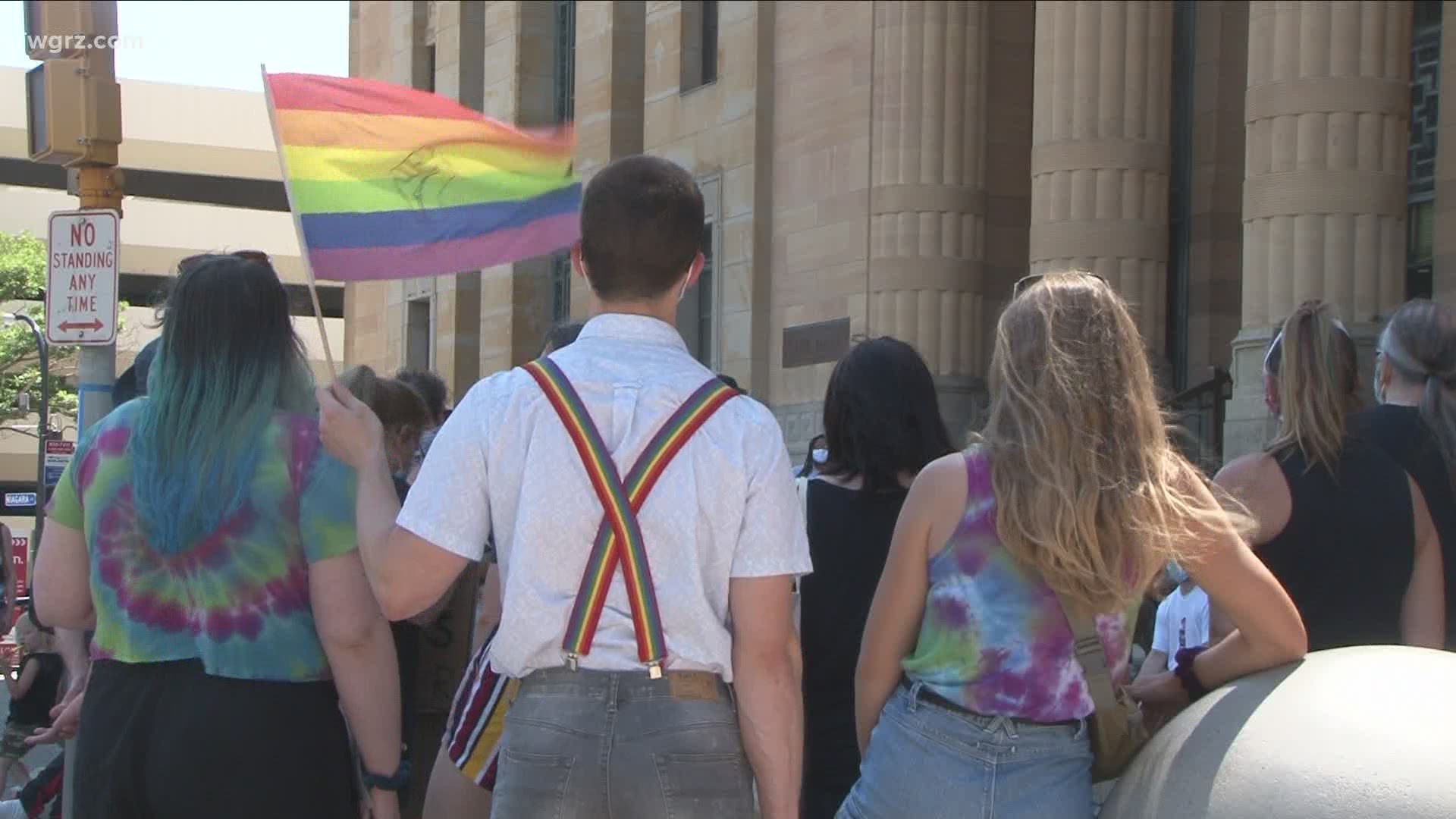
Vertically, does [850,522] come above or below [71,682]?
above

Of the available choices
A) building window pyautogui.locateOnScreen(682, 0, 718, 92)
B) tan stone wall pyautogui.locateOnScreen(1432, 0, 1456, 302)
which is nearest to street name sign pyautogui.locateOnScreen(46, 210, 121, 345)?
tan stone wall pyautogui.locateOnScreen(1432, 0, 1456, 302)

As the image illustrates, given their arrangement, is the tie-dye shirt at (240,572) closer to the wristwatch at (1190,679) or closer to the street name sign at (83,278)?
the wristwatch at (1190,679)

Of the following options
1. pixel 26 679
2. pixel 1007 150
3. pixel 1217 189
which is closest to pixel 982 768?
pixel 26 679

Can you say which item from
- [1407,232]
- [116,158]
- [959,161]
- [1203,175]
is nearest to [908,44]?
Answer: [959,161]

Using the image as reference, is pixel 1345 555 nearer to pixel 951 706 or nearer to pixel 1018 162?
pixel 951 706

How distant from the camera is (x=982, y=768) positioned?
350 centimetres

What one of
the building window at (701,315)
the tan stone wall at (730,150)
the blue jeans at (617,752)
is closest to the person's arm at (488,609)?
the blue jeans at (617,752)

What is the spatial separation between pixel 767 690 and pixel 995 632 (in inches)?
19.4

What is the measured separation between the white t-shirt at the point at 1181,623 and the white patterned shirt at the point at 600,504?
3.29 meters

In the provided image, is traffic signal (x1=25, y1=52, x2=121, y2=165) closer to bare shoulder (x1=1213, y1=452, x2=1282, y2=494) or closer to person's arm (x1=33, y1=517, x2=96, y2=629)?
person's arm (x1=33, y1=517, x2=96, y2=629)

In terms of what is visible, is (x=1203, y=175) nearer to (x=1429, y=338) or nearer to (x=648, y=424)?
(x=1429, y=338)

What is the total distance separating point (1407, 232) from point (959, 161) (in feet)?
15.4

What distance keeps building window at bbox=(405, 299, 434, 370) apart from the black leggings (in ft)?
87.8

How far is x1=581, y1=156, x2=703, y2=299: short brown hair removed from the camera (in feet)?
11.0
